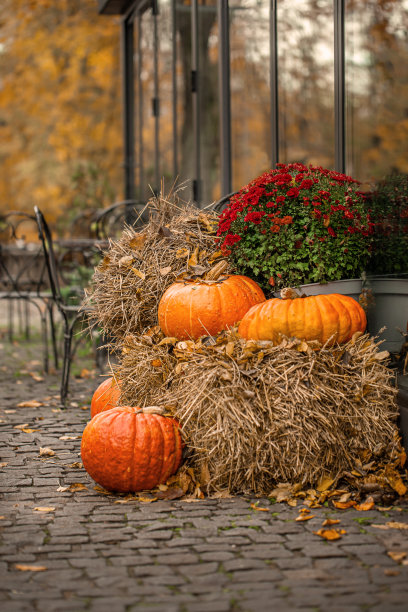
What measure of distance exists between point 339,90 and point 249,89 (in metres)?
1.49

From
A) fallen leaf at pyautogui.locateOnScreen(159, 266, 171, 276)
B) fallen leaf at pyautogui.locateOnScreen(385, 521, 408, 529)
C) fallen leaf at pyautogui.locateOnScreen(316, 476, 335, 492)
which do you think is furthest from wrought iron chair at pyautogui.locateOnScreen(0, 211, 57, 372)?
fallen leaf at pyautogui.locateOnScreen(385, 521, 408, 529)

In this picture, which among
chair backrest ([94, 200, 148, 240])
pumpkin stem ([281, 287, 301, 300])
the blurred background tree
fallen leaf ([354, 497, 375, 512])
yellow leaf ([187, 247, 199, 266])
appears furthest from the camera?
the blurred background tree

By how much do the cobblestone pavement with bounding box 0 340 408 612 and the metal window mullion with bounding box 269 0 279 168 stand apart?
3.13 m

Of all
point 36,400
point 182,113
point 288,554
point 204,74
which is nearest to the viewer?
point 288,554

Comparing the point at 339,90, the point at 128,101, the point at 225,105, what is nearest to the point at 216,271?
the point at 339,90

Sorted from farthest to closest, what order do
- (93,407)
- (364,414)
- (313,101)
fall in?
(313,101)
(93,407)
(364,414)

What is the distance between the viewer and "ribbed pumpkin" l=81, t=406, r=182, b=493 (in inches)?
A: 147

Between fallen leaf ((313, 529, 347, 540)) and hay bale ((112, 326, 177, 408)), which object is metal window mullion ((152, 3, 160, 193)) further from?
fallen leaf ((313, 529, 347, 540))

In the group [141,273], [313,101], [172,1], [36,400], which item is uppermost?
[172,1]

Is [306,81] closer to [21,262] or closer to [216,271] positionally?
[216,271]

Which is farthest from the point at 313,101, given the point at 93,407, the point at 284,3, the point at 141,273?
the point at 93,407

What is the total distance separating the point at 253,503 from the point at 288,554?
24.4 inches

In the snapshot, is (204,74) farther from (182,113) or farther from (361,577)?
(361,577)

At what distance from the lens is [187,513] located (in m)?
3.49
